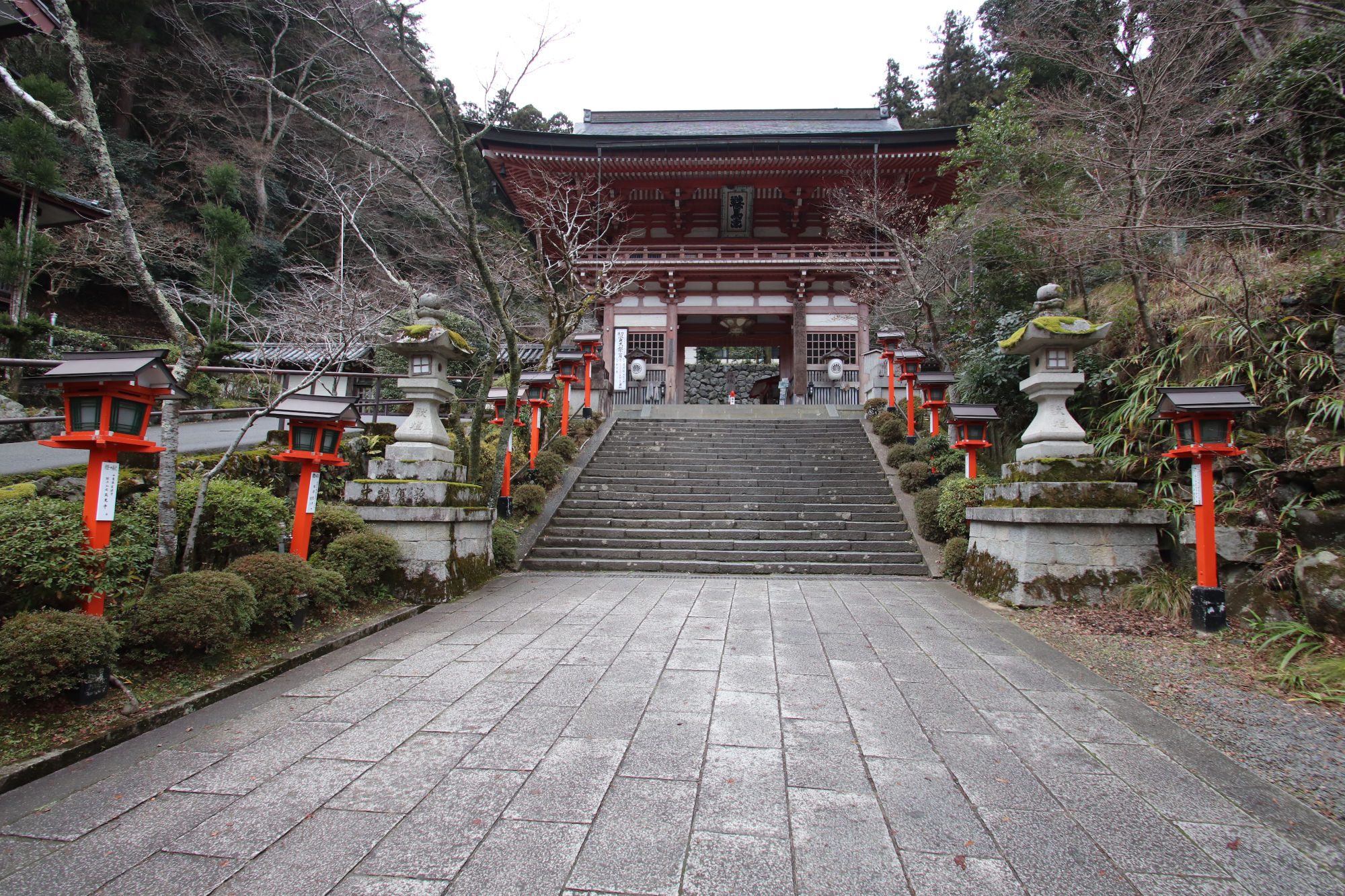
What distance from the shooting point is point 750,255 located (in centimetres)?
1683

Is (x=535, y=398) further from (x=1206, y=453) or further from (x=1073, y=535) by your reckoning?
(x=1206, y=453)

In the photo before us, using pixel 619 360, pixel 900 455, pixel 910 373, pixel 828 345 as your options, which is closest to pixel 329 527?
pixel 900 455

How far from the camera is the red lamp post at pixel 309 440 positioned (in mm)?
4574

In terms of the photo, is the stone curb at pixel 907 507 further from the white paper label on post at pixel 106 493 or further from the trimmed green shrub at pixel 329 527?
the white paper label on post at pixel 106 493

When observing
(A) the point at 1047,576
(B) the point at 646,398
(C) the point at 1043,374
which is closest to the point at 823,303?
(B) the point at 646,398

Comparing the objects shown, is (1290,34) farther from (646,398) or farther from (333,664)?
(646,398)

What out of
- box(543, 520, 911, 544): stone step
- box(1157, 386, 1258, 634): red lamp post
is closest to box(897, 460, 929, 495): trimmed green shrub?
box(543, 520, 911, 544): stone step

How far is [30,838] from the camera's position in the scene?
192cm

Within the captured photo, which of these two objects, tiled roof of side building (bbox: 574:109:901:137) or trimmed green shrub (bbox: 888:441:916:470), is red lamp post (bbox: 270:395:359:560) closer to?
trimmed green shrub (bbox: 888:441:916:470)

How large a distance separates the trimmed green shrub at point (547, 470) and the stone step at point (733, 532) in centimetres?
100

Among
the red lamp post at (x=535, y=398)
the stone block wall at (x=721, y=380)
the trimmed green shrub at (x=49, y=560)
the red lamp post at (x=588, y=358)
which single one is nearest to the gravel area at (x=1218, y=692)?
the trimmed green shrub at (x=49, y=560)

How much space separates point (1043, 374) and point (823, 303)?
38.8 feet

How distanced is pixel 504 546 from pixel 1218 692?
650 centimetres

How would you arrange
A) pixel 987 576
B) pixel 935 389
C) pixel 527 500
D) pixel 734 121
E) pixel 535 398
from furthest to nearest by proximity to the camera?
pixel 734 121 < pixel 535 398 < pixel 935 389 < pixel 527 500 < pixel 987 576
